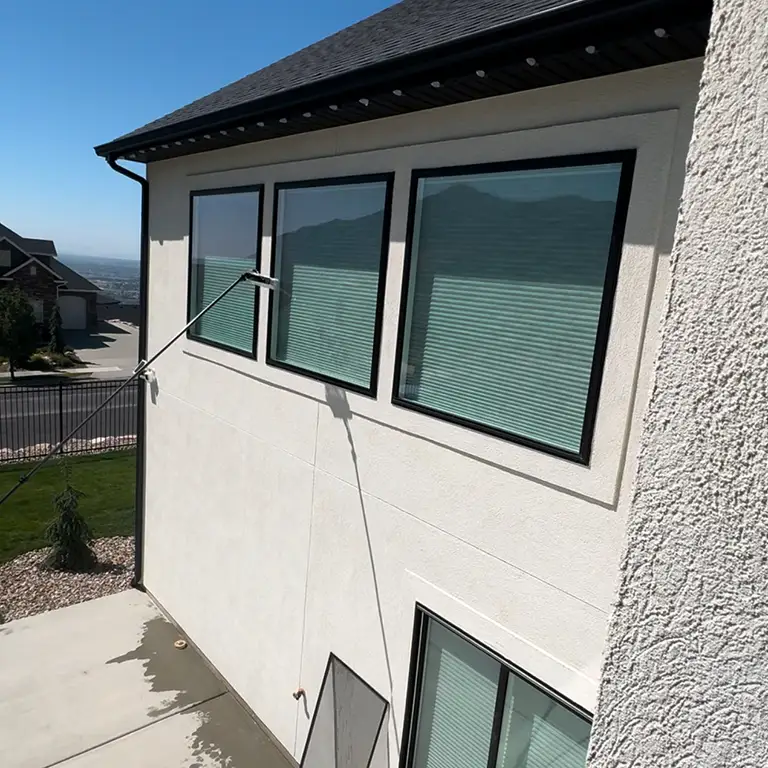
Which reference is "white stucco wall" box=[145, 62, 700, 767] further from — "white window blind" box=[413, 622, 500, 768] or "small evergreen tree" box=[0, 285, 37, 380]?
"small evergreen tree" box=[0, 285, 37, 380]

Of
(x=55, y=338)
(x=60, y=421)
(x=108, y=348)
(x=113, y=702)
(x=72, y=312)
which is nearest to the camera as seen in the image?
(x=113, y=702)

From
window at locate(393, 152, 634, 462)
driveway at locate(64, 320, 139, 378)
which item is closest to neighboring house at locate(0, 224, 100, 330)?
driveway at locate(64, 320, 139, 378)

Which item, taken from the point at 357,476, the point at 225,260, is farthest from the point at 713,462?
the point at 225,260

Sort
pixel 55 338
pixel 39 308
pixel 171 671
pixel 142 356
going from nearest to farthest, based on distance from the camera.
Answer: pixel 171 671
pixel 142 356
pixel 55 338
pixel 39 308

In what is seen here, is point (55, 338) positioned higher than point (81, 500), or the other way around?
point (55, 338)

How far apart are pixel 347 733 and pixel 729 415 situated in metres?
5.17

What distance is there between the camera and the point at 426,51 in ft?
11.6

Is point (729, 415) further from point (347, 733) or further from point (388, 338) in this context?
point (347, 733)

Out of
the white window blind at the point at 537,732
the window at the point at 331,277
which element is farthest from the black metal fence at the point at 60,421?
the white window blind at the point at 537,732

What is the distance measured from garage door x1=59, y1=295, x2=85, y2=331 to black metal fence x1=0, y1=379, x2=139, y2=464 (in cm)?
2167

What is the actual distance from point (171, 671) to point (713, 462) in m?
7.72

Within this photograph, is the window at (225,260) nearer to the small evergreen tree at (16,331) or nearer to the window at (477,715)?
the window at (477,715)

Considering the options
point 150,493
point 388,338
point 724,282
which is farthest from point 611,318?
point 150,493

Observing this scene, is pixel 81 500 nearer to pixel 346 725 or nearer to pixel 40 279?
pixel 346 725
